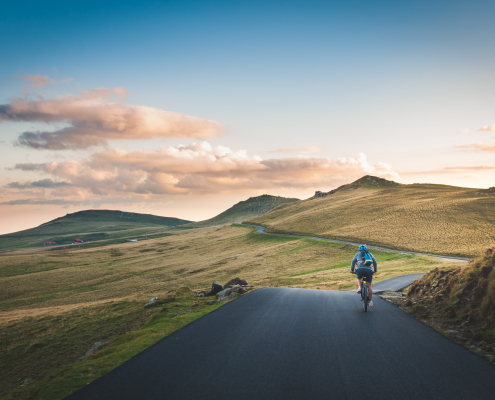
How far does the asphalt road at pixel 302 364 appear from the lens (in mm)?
6512

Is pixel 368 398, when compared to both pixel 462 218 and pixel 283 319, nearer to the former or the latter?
pixel 283 319

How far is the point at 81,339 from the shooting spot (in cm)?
2114

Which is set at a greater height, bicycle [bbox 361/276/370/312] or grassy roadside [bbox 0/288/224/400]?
bicycle [bbox 361/276/370/312]

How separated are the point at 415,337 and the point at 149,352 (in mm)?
8385

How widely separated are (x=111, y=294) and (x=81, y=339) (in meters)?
32.8

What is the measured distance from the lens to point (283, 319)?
40.7ft

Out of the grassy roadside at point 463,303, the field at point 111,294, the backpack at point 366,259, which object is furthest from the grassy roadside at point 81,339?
the grassy roadside at point 463,303

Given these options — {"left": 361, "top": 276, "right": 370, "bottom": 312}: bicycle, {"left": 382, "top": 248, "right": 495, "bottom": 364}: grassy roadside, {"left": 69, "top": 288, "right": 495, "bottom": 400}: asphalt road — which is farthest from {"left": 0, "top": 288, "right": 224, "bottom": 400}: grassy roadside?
{"left": 382, "top": 248, "right": 495, "bottom": 364}: grassy roadside

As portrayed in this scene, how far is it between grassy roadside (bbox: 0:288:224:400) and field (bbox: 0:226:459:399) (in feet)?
0.18

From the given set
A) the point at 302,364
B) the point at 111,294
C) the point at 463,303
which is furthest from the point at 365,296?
the point at 111,294

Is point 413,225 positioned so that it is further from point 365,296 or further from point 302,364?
point 302,364

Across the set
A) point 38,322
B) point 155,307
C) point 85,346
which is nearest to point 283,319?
point 155,307

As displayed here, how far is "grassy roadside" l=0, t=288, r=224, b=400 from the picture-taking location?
8.16 m

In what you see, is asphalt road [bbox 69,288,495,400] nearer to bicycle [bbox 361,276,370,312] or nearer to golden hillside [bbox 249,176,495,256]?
bicycle [bbox 361,276,370,312]
